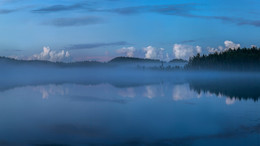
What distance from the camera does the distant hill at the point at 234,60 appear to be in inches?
6373

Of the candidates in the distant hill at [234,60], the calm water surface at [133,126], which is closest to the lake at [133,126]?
the calm water surface at [133,126]

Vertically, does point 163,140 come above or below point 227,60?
below

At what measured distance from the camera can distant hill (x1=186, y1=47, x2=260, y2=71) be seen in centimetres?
16188

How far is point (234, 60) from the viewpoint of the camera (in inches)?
6634

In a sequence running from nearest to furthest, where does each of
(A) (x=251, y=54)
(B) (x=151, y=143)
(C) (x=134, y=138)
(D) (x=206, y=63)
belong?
1. (B) (x=151, y=143)
2. (C) (x=134, y=138)
3. (A) (x=251, y=54)
4. (D) (x=206, y=63)

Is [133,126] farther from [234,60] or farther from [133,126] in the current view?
[234,60]

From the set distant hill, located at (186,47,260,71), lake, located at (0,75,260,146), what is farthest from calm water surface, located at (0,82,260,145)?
distant hill, located at (186,47,260,71)

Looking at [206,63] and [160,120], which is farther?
[206,63]

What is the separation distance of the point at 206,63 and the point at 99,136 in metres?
181

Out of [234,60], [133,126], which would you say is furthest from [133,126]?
[234,60]

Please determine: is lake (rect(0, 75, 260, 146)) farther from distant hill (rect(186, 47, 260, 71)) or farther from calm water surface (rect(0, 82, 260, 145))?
distant hill (rect(186, 47, 260, 71))

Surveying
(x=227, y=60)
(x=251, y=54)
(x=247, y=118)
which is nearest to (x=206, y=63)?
(x=227, y=60)

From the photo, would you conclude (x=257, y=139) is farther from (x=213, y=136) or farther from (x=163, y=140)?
(x=163, y=140)

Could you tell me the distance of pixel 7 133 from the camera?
17.7 meters
